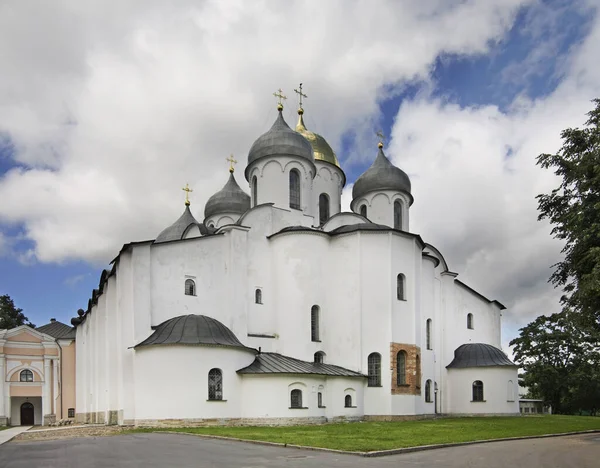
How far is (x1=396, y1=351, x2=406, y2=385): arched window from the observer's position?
30234 mm

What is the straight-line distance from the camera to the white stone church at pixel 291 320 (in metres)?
26.0

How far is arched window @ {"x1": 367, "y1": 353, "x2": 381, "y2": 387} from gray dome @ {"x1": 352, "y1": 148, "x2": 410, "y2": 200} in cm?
1341

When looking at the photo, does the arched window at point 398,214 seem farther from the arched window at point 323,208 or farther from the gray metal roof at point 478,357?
the gray metal roof at point 478,357

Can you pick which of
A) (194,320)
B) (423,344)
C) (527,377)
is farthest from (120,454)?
(527,377)

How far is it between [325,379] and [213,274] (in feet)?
24.7

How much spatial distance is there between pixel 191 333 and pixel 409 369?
37.9 ft

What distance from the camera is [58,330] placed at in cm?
5094

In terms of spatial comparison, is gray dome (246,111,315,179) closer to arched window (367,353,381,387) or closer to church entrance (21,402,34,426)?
arched window (367,353,381,387)

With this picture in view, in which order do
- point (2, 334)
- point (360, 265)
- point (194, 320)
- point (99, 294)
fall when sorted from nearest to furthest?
point (194, 320)
point (360, 265)
point (99, 294)
point (2, 334)

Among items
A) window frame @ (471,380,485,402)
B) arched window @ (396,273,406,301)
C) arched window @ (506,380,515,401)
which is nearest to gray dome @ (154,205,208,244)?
arched window @ (396,273,406,301)

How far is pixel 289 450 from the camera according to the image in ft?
50.9

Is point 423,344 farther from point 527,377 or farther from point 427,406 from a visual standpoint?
point 527,377

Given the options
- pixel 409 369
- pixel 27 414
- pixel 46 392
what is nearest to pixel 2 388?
pixel 46 392

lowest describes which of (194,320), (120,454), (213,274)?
(120,454)
